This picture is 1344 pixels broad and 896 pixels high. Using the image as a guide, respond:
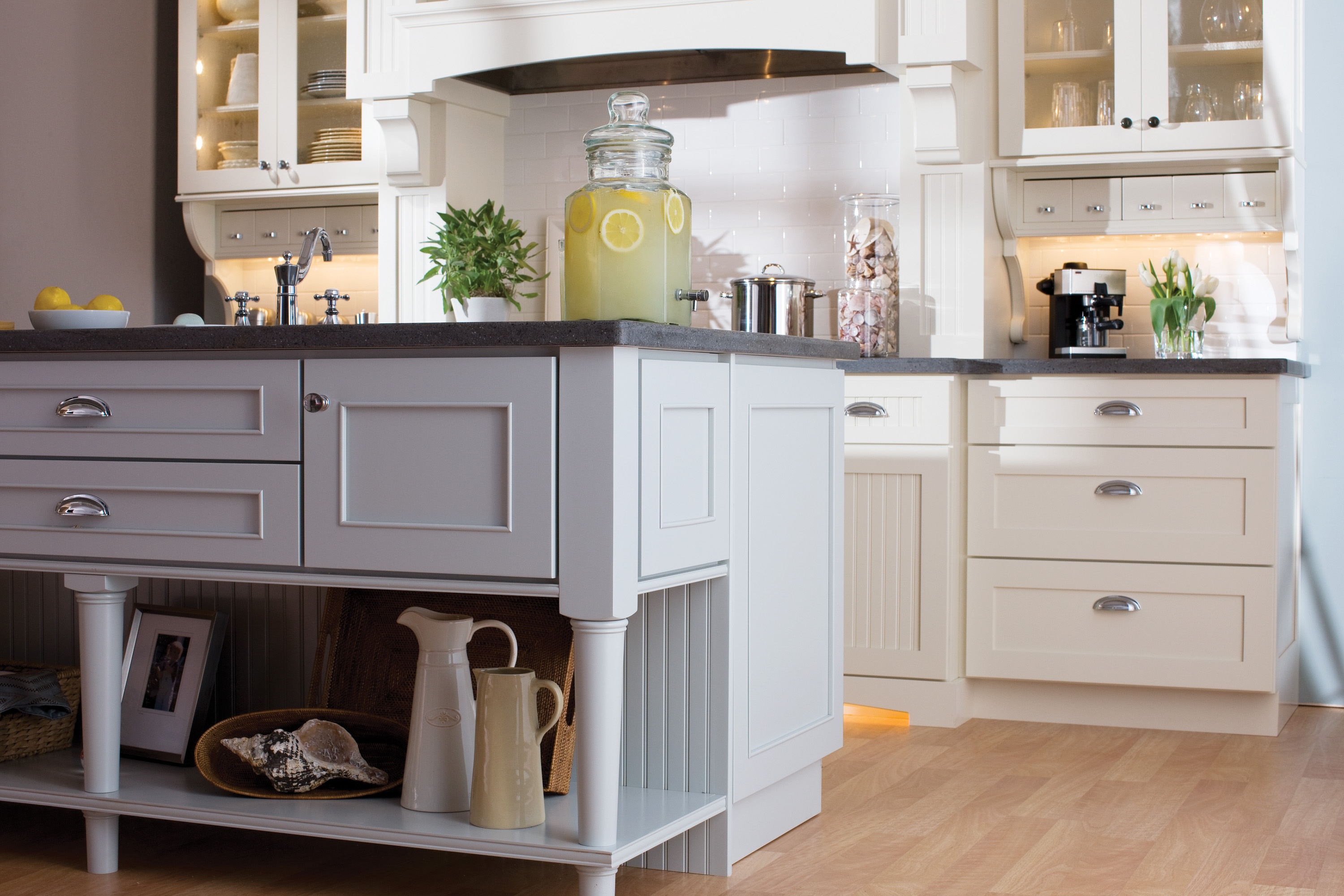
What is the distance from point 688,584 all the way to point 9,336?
3.77ft

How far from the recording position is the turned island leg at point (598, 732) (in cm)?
195

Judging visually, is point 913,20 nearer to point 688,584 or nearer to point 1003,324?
point 1003,324

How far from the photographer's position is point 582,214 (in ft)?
7.19

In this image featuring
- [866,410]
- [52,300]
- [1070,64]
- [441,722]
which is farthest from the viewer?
[1070,64]

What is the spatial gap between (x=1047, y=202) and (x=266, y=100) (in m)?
2.38

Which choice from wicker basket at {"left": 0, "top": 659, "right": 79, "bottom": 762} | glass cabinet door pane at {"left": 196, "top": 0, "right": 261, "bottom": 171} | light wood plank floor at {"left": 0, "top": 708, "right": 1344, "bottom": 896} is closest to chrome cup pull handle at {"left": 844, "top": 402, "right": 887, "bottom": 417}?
light wood plank floor at {"left": 0, "top": 708, "right": 1344, "bottom": 896}

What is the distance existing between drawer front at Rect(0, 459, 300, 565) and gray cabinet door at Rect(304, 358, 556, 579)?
0.22 feet

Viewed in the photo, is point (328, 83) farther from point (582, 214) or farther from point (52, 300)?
point (582, 214)

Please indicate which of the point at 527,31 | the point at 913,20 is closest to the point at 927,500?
the point at 913,20

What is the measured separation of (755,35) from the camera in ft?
12.7

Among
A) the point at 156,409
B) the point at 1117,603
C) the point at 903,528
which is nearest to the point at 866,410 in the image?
the point at 903,528

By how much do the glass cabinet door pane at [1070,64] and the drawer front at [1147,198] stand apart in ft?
0.60

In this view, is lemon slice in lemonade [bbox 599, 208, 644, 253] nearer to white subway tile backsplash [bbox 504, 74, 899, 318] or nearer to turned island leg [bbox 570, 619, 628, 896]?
turned island leg [bbox 570, 619, 628, 896]

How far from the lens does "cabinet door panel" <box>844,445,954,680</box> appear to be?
11.7ft
